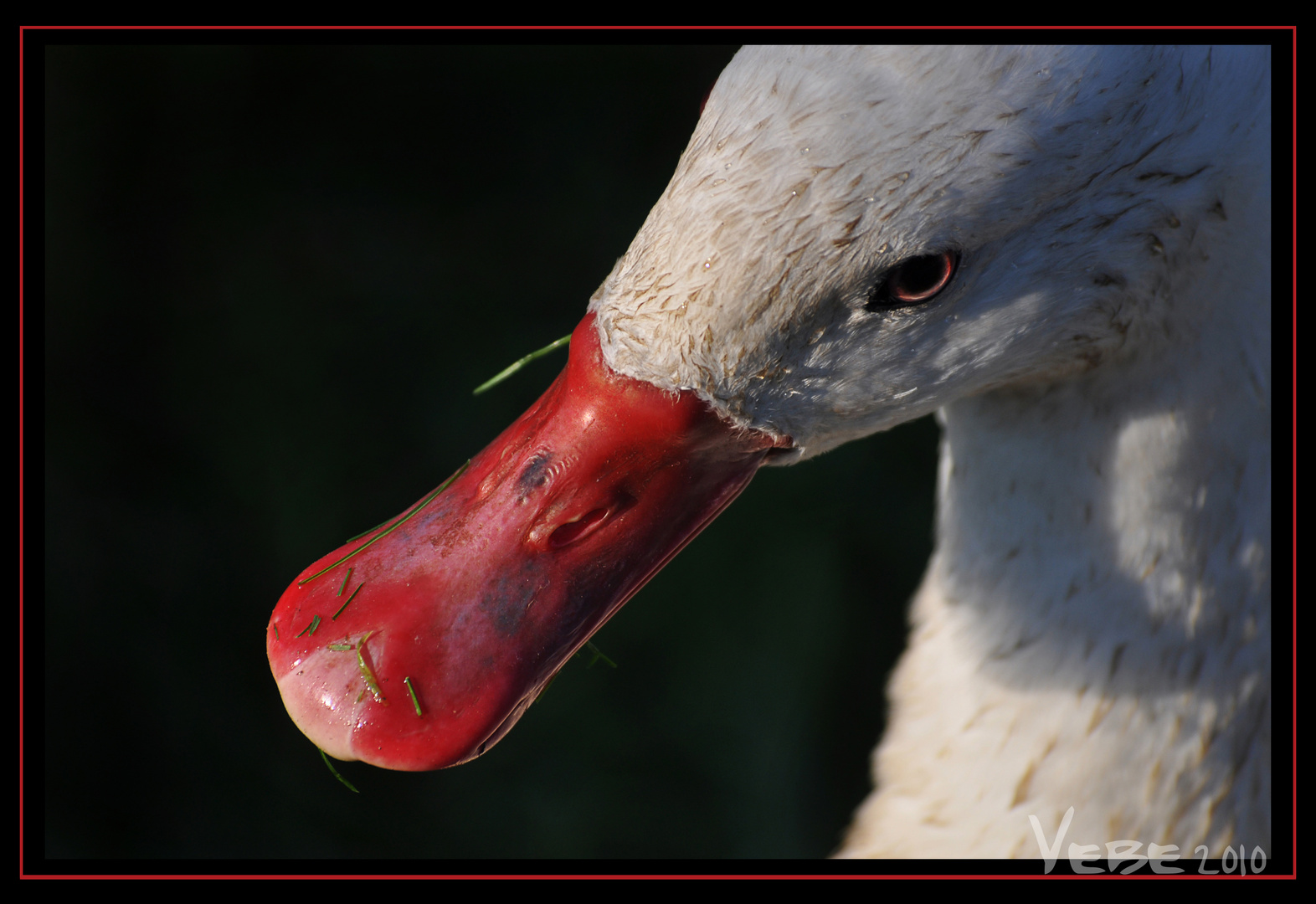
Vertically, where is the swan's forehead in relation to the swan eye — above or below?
above

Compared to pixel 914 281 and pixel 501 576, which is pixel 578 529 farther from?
pixel 914 281

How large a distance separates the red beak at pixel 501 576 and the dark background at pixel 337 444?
2.45 metres

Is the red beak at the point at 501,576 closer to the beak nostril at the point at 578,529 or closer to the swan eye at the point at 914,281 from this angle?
the beak nostril at the point at 578,529

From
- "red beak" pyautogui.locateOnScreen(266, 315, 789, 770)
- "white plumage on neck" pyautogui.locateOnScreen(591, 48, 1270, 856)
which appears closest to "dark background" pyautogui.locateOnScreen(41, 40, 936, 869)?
"white plumage on neck" pyautogui.locateOnScreen(591, 48, 1270, 856)

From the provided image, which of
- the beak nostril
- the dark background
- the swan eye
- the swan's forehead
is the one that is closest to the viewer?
the swan's forehead

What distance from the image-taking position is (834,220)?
133cm

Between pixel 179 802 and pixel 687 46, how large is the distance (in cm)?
359

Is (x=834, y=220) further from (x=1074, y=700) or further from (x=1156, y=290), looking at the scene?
(x=1074, y=700)

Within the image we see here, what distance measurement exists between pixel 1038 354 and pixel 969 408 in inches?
10.0

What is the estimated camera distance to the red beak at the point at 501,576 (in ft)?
4.77

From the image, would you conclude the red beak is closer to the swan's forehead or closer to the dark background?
the swan's forehead

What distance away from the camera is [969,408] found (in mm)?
1825

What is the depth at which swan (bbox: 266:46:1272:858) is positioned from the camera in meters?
1.34

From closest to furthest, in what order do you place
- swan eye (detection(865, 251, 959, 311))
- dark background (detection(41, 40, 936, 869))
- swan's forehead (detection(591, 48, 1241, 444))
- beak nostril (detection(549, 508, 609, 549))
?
swan's forehead (detection(591, 48, 1241, 444))
swan eye (detection(865, 251, 959, 311))
beak nostril (detection(549, 508, 609, 549))
dark background (detection(41, 40, 936, 869))
